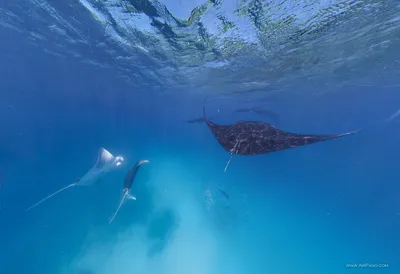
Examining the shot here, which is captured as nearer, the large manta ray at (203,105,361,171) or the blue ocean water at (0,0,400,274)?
the large manta ray at (203,105,361,171)

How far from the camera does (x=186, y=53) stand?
1580 cm

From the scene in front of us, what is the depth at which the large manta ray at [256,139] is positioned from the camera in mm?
4771

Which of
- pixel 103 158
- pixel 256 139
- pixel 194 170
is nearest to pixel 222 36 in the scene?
pixel 256 139

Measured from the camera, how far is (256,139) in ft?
18.1

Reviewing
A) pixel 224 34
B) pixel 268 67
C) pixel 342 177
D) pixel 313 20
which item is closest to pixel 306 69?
pixel 268 67

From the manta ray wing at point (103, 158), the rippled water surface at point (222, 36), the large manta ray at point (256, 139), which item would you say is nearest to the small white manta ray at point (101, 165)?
the manta ray wing at point (103, 158)

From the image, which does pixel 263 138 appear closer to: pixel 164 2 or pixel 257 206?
pixel 164 2

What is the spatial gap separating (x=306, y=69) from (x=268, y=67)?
444cm

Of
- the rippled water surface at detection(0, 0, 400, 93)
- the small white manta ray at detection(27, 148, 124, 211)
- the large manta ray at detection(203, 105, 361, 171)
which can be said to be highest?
the rippled water surface at detection(0, 0, 400, 93)

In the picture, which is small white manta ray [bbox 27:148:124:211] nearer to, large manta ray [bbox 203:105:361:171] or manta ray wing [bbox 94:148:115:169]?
manta ray wing [bbox 94:148:115:169]

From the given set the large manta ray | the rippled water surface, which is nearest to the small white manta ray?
the large manta ray

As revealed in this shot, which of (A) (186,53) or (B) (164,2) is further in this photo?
(A) (186,53)

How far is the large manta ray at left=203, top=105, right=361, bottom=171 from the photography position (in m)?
4.77

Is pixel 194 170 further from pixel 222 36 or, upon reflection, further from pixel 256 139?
pixel 256 139
